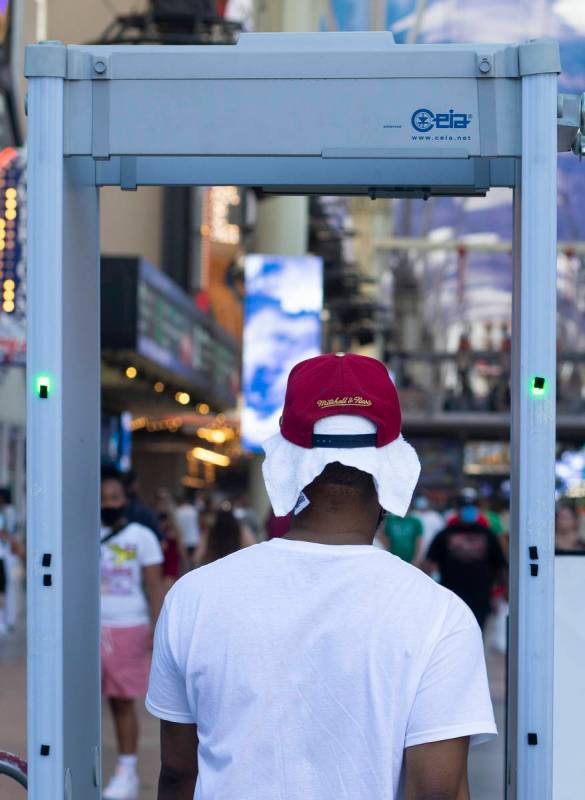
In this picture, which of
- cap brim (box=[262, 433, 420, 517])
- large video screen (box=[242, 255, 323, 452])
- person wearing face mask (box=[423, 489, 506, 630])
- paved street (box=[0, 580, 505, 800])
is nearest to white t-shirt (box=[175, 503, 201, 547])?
large video screen (box=[242, 255, 323, 452])

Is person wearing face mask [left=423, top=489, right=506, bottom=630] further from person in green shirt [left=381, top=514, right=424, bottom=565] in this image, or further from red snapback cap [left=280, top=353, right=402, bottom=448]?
red snapback cap [left=280, top=353, right=402, bottom=448]

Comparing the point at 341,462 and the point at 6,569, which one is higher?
the point at 341,462

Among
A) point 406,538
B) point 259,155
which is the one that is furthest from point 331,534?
point 406,538

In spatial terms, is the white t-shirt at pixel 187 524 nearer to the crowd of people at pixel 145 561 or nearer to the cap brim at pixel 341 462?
the crowd of people at pixel 145 561

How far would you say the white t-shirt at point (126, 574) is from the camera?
8570 millimetres

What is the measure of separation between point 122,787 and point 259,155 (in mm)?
5563

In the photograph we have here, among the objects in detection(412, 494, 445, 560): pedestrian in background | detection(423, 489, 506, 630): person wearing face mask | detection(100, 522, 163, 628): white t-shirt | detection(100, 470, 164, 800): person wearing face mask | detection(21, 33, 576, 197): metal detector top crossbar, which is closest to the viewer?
detection(21, 33, 576, 197): metal detector top crossbar

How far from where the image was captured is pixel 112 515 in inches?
340

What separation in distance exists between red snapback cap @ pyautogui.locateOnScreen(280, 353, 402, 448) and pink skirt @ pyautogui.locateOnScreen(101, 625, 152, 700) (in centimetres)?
570

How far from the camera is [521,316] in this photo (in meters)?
3.38

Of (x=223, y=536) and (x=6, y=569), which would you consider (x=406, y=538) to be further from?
(x=223, y=536)

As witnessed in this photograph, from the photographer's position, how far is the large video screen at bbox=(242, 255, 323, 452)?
18.0 meters

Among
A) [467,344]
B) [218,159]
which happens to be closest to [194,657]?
[218,159]

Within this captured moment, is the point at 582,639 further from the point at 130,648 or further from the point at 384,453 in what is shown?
the point at 130,648
